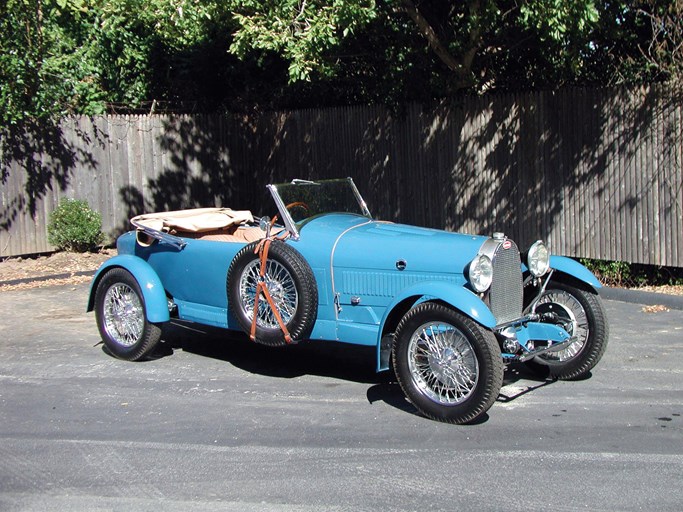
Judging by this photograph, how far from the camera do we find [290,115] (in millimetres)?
14547

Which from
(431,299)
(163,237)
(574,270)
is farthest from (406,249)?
(163,237)

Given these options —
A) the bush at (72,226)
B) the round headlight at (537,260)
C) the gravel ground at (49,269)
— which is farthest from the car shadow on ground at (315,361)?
the bush at (72,226)

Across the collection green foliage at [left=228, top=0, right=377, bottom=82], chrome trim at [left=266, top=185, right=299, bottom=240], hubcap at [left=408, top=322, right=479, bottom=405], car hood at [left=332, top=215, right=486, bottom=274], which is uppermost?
green foliage at [left=228, top=0, right=377, bottom=82]

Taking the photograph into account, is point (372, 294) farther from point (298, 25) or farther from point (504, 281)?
point (298, 25)

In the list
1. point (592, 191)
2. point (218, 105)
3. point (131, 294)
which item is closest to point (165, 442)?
point (131, 294)

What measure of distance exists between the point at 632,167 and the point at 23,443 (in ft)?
24.2

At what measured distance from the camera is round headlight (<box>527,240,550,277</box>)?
638 cm

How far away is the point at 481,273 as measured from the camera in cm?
582

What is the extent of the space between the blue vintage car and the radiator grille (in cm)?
1

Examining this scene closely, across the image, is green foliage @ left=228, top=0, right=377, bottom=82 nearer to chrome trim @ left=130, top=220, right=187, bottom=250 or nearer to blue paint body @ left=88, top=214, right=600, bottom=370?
chrome trim @ left=130, top=220, right=187, bottom=250

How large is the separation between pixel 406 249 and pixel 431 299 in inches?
23.2

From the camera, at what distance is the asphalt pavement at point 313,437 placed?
15.0 feet

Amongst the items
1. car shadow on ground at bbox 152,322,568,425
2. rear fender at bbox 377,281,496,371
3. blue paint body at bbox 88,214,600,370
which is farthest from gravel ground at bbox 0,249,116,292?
rear fender at bbox 377,281,496,371

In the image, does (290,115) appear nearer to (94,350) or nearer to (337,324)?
(94,350)
